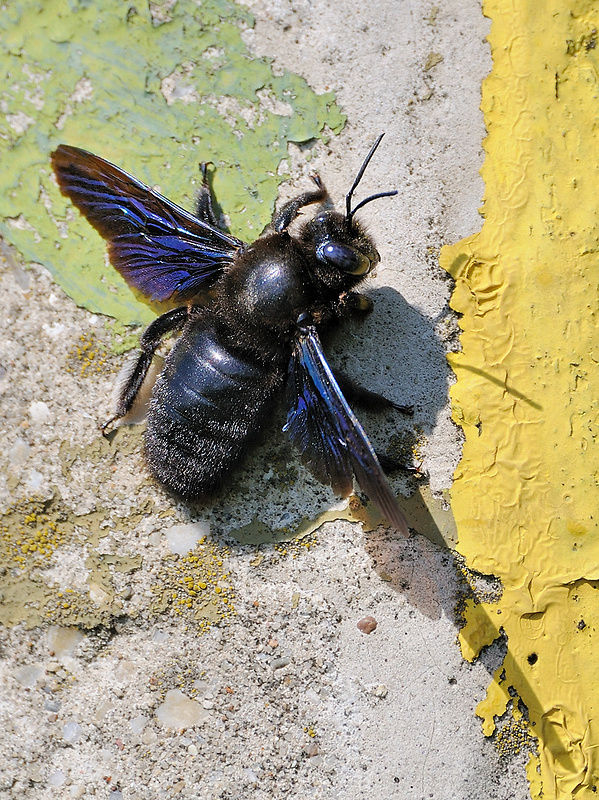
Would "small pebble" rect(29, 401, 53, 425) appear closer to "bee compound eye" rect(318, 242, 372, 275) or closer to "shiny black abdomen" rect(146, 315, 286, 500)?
"shiny black abdomen" rect(146, 315, 286, 500)

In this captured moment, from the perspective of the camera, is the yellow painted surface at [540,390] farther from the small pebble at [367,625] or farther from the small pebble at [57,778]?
the small pebble at [57,778]

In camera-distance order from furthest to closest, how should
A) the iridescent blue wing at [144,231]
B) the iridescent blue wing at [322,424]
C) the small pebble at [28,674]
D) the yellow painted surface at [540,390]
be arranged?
the iridescent blue wing at [144,231] → the small pebble at [28,674] → the yellow painted surface at [540,390] → the iridescent blue wing at [322,424]

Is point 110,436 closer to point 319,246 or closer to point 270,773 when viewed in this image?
point 319,246

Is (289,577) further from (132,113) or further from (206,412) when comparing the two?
(132,113)

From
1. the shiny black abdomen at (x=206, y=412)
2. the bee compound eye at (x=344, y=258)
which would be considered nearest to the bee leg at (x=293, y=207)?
the bee compound eye at (x=344, y=258)

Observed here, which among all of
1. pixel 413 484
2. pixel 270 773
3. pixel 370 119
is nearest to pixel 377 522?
pixel 413 484

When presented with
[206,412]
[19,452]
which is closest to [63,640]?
[19,452]
